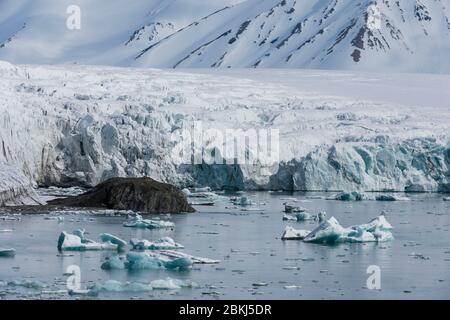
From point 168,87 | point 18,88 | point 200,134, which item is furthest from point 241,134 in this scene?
point 168,87

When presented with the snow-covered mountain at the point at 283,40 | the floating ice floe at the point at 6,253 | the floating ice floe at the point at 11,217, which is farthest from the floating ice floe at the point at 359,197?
the snow-covered mountain at the point at 283,40

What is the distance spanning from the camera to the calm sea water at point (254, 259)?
16.0 meters

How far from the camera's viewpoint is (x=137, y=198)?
89.7 ft

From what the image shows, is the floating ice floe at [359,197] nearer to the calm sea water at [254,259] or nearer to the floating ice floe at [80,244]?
the calm sea water at [254,259]

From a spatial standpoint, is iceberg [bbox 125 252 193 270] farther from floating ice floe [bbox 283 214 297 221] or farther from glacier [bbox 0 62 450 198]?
glacier [bbox 0 62 450 198]

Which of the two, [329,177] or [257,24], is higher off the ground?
[257,24]

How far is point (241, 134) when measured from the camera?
4016 centimetres

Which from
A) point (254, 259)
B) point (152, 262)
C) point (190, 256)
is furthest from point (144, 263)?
point (254, 259)

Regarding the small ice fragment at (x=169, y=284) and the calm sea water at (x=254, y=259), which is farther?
the calm sea water at (x=254, y=259)

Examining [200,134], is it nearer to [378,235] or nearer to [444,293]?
[378,235]

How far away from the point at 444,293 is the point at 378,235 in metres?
6.00

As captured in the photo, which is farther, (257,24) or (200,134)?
(257,24)

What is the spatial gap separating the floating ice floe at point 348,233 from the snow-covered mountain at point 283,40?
93797mm

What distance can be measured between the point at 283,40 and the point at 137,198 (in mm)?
101321
